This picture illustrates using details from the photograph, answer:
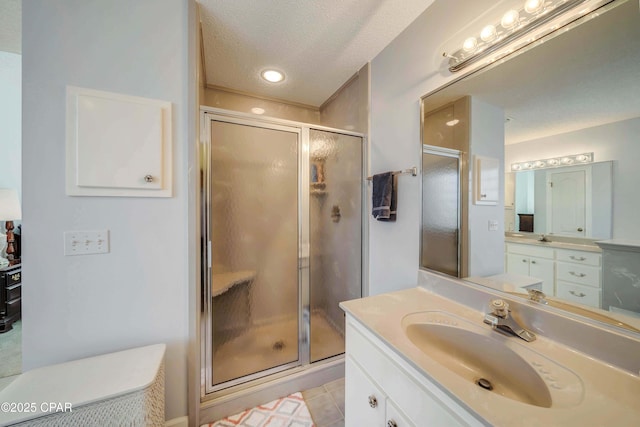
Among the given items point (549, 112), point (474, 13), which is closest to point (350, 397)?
point (549, 112)

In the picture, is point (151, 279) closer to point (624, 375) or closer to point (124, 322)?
point (124, 322)

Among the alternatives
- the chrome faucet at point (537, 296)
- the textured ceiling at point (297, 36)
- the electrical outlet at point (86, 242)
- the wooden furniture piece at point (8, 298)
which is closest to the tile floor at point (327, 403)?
the chrome faucet at point (537, 296)

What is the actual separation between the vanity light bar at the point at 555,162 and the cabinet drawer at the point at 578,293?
0.46m

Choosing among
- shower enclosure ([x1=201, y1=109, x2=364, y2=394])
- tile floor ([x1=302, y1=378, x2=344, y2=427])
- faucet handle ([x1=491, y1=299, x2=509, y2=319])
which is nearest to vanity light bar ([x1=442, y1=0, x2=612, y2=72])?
shower enclosure ([x1=201, y1=109, x2=364, y2=394])

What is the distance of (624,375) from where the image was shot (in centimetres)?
64

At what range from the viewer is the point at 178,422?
4.15 ft

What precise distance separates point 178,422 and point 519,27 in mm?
2498

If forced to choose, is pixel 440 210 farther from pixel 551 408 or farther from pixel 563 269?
pixel 551 408

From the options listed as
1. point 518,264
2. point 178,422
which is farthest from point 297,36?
point 178,422

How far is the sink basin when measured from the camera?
635mm

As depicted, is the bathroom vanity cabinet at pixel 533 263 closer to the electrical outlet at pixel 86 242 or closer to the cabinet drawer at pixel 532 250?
the cabinet drawer at pixel 532 250

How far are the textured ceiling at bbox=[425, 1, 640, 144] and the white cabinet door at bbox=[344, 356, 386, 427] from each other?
1196 mm

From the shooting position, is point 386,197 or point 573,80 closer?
point 573,80

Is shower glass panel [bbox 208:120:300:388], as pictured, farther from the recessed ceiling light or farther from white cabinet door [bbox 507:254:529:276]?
white cabinet door [bbox 507:254:529:276]
